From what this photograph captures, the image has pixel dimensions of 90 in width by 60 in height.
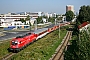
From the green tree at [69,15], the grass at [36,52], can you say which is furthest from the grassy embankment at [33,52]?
the green tree at [69,15]

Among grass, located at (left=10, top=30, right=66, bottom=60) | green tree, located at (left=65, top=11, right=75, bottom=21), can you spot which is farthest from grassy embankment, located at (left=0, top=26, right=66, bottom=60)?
green tree, located at (left=65, top=11, right=75, bottom=21)

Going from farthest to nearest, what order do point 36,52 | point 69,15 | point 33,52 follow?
point 69,15 → point 36,52 → point 33,52

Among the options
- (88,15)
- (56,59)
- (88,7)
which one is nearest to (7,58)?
(56,59)

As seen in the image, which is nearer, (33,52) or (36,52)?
(33,52)

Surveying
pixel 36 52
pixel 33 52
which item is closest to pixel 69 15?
pixel 36 52

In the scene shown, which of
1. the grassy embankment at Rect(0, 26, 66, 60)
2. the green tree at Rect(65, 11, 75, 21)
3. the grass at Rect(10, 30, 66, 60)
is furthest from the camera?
the green tree at Rect(65, 11, 75, 21)

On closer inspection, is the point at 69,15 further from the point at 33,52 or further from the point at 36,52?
the point at 33,52

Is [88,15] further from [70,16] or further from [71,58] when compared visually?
[70,16]

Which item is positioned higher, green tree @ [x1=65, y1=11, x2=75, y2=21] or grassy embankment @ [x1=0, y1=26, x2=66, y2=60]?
grassy embankment @ [x1=0, y1=26, x2=66, y2=60]

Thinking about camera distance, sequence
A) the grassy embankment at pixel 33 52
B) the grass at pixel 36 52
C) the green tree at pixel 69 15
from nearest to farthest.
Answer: the grass at pixel 36 52 < the grassy embankment at pixel 33 52 < the green tree at pixel 69 15

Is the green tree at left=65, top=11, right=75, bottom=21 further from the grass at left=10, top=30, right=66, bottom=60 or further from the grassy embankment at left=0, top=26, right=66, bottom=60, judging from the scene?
the grassy embankment at left=0, top=26, right=66, bottom=60

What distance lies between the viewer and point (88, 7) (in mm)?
87250

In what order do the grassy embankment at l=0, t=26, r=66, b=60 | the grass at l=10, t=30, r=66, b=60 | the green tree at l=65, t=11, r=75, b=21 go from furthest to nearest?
the green tree at l=65, t=11, r=75, b=21 < the grassy embankment at l=0, t=26, r=66, b=60 < the grass at l=10, t=30, r=66, b=60

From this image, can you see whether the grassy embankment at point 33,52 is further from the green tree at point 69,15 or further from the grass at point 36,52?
the green tree at point 69,15
